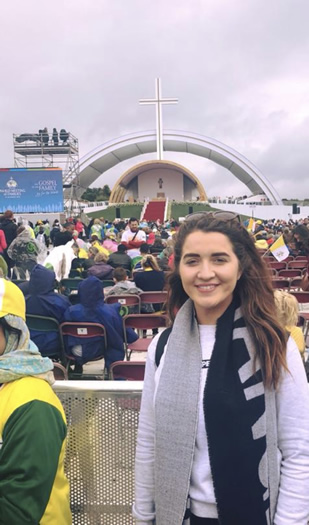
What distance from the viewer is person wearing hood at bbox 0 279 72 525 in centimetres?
140

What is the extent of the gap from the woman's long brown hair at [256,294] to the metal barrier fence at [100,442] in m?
0.74

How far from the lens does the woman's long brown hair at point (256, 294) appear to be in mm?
1302

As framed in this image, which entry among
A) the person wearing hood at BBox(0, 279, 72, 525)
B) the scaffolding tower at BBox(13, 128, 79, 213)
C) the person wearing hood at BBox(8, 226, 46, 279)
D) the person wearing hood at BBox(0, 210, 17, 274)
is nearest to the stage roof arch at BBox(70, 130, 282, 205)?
the scaffolding tower at BBox(13, 128, 79, 213)

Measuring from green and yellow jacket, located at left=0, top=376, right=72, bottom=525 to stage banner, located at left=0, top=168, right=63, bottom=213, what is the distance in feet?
95.5

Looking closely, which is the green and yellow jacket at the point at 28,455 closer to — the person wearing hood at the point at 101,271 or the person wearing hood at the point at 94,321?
the person wearing hood at the point at 94,321

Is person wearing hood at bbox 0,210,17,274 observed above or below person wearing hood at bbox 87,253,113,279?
above

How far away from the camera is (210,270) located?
1397mm

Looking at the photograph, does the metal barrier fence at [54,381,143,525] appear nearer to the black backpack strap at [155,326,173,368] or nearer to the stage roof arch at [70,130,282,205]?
the black backpack strap at [155,326,173,368]

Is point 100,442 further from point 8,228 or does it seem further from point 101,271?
point 8,228

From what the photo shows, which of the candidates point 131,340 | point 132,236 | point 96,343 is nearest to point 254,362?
point 96,343

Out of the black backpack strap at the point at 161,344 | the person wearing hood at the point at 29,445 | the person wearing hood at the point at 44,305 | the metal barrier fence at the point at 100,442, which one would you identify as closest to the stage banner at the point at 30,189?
the person wearing hood at the point at 44,305

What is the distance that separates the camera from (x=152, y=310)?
6.39 meters

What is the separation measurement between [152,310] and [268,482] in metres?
5.12

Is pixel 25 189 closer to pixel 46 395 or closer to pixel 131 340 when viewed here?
pixel 131 340
